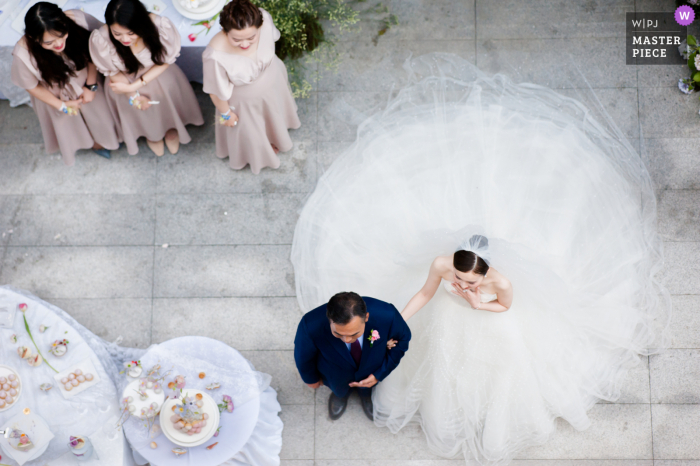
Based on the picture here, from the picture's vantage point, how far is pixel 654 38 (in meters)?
4.29

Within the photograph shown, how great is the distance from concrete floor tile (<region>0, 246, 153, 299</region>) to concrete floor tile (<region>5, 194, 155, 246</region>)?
0.19 ft

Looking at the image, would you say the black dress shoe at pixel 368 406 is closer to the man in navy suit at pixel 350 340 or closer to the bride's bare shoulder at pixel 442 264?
the man in navy suit at pixel 350 340

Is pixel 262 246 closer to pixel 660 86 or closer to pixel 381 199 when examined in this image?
pixel 381 199

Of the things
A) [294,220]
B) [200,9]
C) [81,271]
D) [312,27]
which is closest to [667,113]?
[312,27]

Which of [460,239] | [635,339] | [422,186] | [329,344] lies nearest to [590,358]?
[635,339]

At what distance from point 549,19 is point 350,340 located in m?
3.19

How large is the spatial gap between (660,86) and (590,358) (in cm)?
217

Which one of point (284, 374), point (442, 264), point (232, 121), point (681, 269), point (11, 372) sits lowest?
point (284, 374)

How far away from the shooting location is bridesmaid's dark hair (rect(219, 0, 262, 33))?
9.69 ft

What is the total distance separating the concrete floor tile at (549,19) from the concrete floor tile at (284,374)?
272 cm

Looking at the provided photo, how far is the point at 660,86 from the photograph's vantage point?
4.18 meters

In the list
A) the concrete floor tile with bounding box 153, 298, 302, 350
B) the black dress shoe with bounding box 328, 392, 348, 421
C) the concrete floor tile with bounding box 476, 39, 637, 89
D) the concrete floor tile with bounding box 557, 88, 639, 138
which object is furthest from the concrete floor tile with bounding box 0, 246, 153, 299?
the concrete floor tile with bounding box 557, 88, 639, 138

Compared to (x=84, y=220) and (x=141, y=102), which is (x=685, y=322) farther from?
(x=84, y=220)

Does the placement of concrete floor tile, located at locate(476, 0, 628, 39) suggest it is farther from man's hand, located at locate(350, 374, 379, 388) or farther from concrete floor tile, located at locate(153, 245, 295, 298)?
man's hand, located at locate(350, 374, 379, 388)
